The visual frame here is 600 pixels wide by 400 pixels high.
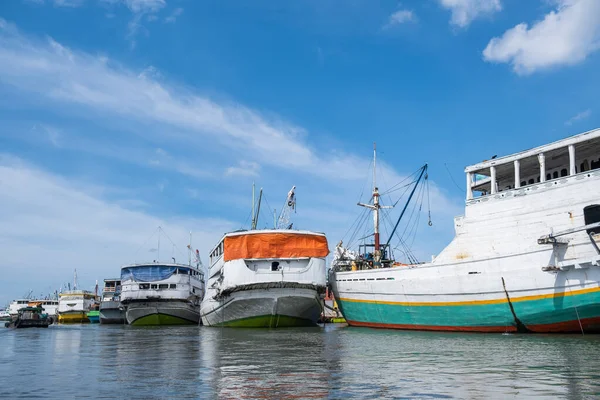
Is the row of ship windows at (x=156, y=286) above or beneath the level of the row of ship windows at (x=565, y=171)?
beneath

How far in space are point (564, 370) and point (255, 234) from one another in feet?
85.0

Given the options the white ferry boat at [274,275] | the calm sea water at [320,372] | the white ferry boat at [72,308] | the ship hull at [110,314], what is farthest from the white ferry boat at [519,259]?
the white ferry boat at [72,308]

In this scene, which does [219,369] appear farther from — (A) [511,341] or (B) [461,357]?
(A) [511,341]

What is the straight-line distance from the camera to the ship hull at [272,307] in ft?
118

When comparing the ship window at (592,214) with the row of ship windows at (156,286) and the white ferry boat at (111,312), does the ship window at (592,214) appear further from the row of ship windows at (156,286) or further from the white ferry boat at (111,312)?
the white ferry boat at (111,312)

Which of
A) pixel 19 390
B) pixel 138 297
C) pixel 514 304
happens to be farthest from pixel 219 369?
pixel 138 297

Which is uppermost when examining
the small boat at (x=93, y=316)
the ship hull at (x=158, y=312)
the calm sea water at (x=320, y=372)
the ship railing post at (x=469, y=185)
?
the ship railing post at (x=469, y=185)

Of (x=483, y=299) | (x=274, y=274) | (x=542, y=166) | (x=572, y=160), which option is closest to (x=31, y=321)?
(x=274, y=274)

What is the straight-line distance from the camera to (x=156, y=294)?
172 feet

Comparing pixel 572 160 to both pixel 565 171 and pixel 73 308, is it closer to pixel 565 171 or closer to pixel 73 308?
pixel 565 171

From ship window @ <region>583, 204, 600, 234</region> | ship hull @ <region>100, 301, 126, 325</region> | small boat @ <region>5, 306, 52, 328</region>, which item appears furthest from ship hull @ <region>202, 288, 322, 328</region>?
ship hull @ <region>100, 301, 126, 325</region>

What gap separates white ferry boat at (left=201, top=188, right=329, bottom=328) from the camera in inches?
1416

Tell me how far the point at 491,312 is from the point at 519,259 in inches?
128

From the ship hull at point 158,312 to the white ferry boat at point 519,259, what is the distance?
1090 inches
